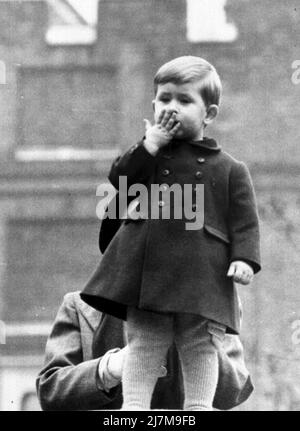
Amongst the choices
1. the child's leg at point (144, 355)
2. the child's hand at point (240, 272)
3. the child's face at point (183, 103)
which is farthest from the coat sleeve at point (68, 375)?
the child's face at point (183, 103)

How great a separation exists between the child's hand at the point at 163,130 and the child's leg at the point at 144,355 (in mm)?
233

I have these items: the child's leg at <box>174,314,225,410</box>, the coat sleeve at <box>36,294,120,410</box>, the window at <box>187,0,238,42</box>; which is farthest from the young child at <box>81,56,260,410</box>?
the window at <box>187,0,238,42</box>

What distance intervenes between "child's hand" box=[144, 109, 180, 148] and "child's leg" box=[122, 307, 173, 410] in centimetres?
23

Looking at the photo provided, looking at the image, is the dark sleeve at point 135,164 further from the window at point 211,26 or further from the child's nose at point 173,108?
the window at point 211,26

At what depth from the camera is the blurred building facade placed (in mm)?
6461

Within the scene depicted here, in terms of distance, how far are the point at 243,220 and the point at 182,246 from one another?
0.32ft

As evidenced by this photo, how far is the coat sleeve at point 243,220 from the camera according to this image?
1.52 meters

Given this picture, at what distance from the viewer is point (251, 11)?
6918mm

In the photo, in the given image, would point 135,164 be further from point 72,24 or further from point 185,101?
point 72,24

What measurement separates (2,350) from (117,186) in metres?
5.66

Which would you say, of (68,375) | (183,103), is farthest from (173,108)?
(68,375)

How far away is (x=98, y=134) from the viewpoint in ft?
23.4
